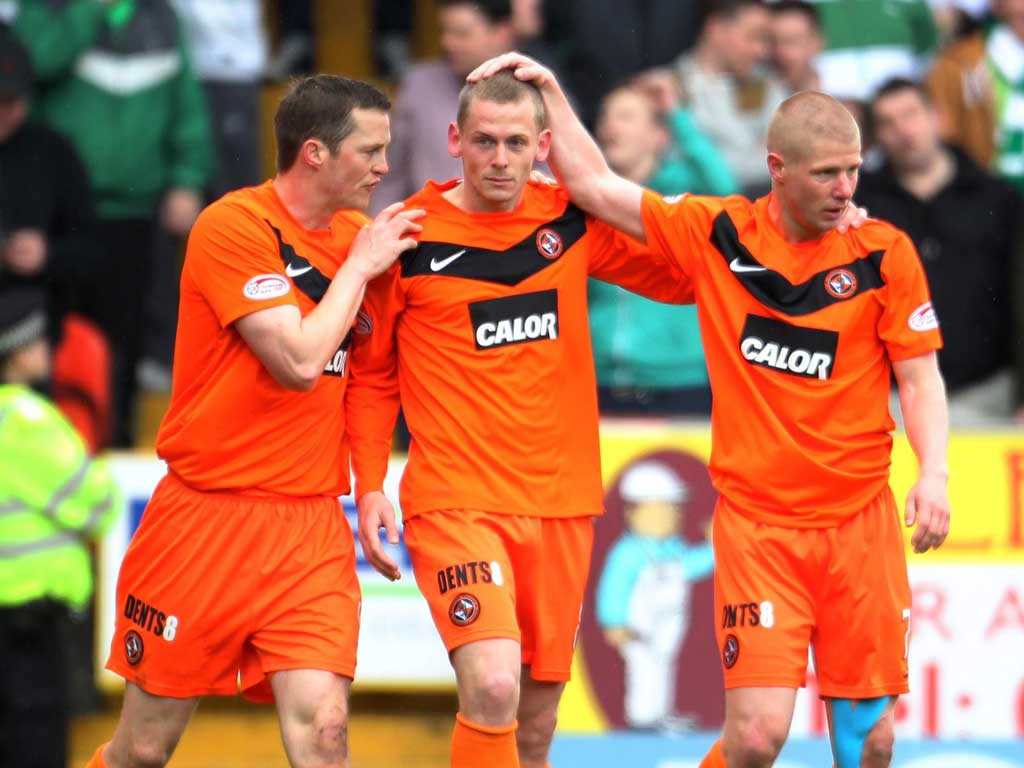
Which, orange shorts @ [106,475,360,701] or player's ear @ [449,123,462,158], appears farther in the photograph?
player's ear @ [449,123,462,158]

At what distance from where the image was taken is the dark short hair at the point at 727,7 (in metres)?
10.5

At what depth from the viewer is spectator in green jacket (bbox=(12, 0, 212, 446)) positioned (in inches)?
415

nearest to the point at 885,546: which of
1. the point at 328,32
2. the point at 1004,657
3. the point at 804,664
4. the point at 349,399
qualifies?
the point at 804,664

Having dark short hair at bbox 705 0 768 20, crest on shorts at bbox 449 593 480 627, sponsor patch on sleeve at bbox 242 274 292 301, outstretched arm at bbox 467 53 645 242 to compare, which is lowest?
Result: crest on shorts at bbox 449 593 480 627

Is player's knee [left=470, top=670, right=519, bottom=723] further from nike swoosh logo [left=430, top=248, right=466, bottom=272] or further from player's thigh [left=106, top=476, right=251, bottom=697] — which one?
nike swoosh logo [left=430, top=248, right=466, bottom=272]

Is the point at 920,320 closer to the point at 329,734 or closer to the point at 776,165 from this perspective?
the point at 776,165

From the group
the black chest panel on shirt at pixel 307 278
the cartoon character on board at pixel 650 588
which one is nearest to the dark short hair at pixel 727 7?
the cartoon character on board at pixel 650 588

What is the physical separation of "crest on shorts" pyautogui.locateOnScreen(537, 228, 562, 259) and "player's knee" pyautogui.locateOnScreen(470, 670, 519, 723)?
142 centimetres

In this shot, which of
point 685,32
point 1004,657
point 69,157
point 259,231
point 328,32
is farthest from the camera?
point 328,32

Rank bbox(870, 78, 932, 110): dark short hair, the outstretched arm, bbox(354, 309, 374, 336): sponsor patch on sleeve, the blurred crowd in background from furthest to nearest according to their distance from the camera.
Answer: bbox(870, 78, 932, 110): dark short hair, the blurred crowd in background, the outstretched arm, bbox(354, 309, 374, 336): sponsor patch on sleeve

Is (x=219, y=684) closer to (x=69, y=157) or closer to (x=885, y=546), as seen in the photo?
(x=885, y=546)

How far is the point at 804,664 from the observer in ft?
21.5

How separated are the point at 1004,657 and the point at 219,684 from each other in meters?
4.29

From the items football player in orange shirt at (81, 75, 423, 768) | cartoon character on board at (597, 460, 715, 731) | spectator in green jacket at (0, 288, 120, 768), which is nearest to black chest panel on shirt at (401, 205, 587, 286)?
football player in orange shirt at (81, 75, 423, 768)
